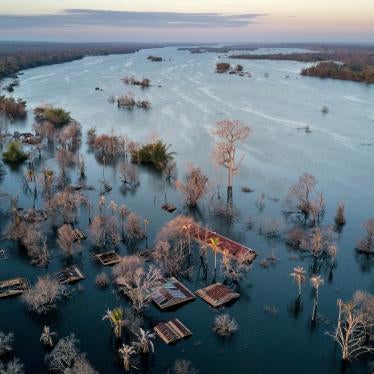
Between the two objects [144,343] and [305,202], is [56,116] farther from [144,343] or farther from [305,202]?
[144,343]

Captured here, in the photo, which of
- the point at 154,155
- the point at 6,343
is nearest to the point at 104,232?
the point at 6,343

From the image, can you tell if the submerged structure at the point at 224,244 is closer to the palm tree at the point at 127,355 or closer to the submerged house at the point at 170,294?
the submerged house at the point at 170,294

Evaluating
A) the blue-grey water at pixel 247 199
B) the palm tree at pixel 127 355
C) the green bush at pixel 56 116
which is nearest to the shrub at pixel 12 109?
the blue-grey water at pixel 247 199

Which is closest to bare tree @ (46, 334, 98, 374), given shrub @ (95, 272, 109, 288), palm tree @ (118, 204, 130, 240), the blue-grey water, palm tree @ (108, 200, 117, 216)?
the blue-grey water

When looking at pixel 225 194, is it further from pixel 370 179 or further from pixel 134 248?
pixel 370 179

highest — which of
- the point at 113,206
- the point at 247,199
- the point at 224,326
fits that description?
the point at 113,206

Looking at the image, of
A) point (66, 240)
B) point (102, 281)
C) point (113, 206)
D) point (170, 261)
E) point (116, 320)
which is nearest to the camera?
point (116, 320)

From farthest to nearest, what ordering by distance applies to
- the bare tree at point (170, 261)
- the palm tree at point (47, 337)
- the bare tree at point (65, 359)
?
1. the bare tree at point (170, 261)
2. the palm tree at point (47, 337)
3. the bare tree at point (65, 359)

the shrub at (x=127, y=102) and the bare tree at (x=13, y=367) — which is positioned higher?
the shrub at (x=127, y=102)
